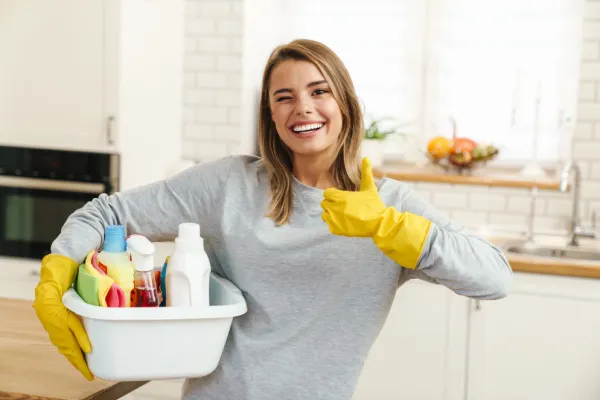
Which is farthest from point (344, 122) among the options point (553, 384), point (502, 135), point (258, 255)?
point (502, 135)

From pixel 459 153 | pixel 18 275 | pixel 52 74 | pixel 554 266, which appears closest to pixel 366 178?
pixel 554 266

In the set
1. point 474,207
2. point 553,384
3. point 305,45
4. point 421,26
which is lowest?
point 553,384

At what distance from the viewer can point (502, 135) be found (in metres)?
3.37

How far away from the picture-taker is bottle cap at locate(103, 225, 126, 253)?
51.9 inches

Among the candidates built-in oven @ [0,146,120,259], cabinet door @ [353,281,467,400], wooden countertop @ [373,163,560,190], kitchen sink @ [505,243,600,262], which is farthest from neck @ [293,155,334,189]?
wooden countertop @ [373,163,560,190]

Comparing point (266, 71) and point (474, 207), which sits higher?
point (266, 71)

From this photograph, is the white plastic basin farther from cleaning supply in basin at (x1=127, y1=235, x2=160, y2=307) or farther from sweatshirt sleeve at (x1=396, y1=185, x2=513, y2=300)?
sweatshirt sleeve at (x1=396, y1=185, x2=513, y2=300)

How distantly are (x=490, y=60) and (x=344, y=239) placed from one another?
2.09 m

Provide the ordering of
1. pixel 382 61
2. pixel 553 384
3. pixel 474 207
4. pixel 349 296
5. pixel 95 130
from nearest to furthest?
pixel 349 296, pixel 553 384, pixel 95 130, pixel 474 207, pixel 382 61

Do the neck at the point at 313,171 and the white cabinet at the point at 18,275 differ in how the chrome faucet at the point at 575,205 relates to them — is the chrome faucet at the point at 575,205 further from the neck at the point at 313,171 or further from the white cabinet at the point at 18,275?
the white cabinet at the point at 18,275

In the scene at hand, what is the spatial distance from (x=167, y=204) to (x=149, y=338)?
42 centimetres

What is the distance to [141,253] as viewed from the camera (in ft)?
4.36

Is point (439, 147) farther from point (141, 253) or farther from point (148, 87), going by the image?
point (141, 253)

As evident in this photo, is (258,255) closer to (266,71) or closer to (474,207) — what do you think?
(266,71)
